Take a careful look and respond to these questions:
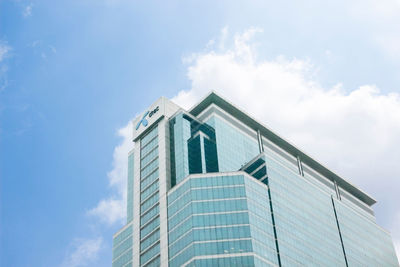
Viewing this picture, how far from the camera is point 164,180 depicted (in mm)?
137250

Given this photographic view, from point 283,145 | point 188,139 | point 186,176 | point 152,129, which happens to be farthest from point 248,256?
point 283,145

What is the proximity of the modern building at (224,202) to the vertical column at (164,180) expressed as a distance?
0.94 ft

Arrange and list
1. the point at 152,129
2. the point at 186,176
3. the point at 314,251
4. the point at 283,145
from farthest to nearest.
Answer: the point at 283,145
the point at 152,129
the point at 314,251
the point at 186,176

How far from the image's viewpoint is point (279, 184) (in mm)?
141125

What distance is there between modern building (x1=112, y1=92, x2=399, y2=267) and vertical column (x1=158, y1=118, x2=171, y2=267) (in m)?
0.29

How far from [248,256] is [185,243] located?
44.8 feet

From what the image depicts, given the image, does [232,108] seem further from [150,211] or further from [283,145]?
[150,211]

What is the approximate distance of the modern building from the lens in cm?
12131

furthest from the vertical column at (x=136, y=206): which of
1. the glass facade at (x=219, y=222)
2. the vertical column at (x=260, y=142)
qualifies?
the vertical column at (x=260, y=142)

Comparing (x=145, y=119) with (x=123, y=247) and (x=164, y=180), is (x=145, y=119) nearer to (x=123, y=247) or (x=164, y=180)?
(x=164, y=180)

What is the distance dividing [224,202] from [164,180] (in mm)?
18816

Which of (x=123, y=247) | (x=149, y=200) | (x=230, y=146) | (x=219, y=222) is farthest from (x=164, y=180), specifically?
(x=219, y=222)

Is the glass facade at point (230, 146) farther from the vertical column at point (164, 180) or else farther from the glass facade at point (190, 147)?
the vertical column at point (164, 180)

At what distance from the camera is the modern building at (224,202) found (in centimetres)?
12131
